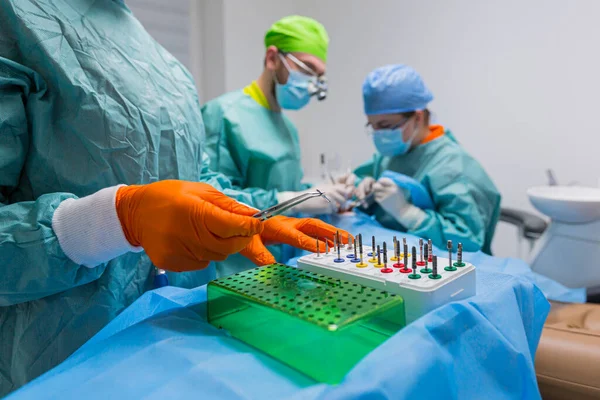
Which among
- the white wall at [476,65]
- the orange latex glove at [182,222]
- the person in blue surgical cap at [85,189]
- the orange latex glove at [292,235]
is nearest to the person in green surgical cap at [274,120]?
the orange latex glove at [292,235]

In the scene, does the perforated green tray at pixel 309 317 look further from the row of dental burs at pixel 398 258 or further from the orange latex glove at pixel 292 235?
the orange latex glove at pixel 292 235

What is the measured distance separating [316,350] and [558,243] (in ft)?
5.39

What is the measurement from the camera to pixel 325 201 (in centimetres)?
152

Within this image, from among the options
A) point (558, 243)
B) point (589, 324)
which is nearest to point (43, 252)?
point (589, 324)

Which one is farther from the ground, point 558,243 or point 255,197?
point 255,197

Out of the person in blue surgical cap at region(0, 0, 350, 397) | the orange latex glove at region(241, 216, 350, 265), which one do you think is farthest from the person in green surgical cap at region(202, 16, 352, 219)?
the person in blue surgical cap at region(0, 0, 350, 397)

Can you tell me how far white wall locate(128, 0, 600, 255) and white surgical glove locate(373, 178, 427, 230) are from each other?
1009 mm

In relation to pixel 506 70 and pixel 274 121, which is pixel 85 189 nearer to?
pixel 274 121

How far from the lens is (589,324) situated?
1.31 metres

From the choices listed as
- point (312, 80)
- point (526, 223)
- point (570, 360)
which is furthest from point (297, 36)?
point (570, 360)

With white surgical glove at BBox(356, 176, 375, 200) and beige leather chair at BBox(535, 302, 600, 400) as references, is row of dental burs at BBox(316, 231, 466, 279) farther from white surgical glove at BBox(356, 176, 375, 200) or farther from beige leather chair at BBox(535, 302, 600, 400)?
white surgical glove at BBox(356, 176, 375, 200)

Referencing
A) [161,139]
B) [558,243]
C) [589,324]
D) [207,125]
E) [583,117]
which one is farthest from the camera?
[583,117]

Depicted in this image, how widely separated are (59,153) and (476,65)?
2238mm

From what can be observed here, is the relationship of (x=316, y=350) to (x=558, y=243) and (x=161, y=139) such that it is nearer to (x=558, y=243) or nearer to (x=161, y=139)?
(x=161, y=139)
